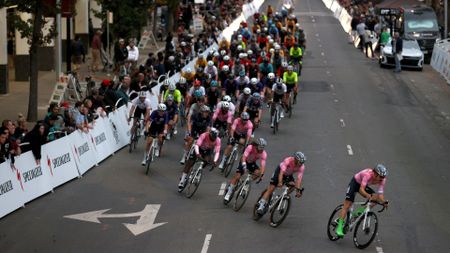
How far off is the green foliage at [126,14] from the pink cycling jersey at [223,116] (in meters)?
17.7

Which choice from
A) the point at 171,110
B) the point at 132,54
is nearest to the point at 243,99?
the point at 171,110

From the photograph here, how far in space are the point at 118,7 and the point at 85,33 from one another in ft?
28.1

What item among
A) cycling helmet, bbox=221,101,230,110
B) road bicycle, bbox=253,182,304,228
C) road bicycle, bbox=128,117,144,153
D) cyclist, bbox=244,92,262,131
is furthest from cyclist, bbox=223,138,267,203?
road bicycle, bbox=128,117,144,153

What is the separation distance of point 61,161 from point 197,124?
341 centimetres

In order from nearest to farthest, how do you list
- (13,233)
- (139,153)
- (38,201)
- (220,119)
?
(13,233)
(38,201)
(220,119)
(139,153)

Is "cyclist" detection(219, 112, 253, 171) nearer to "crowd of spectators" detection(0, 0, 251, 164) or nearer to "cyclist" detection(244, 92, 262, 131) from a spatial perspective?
"cyclist" detection(244, 92, 262, 131)

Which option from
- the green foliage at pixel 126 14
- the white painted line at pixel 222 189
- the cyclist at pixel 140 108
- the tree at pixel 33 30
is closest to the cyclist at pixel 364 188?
the white painted line at pixel 222 189

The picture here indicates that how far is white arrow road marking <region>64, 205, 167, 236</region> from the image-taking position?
20.5m

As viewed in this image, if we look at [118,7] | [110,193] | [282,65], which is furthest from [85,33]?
[110,193]

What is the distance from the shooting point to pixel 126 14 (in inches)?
1754

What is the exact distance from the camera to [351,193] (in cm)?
1902

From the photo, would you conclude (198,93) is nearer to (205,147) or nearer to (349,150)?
(205,147)

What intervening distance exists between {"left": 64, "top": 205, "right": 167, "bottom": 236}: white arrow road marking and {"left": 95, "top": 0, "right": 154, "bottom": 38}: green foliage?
22.5m

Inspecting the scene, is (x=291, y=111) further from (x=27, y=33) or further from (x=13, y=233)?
(x=13, y=233)
